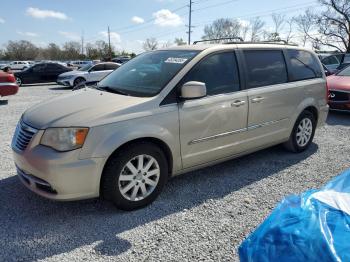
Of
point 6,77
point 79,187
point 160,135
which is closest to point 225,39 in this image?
point 160,135

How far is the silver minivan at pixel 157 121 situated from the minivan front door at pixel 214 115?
0.01 meters

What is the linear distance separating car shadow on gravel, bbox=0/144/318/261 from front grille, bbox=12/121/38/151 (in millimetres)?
654

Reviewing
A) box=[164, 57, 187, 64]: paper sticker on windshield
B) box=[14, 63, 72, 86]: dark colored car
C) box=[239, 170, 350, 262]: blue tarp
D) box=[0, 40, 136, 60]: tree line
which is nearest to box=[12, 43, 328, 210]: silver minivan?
box=[164, 57, 187, 64]: paper sticker on windshield

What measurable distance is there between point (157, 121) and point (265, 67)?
1978 millimetres

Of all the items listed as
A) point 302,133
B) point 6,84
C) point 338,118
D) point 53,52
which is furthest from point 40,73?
point 53,52

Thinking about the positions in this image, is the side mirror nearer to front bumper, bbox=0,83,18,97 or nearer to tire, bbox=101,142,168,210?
tire, bbox=101,142,168,210

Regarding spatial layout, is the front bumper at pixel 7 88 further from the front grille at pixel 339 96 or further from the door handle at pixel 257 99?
the front grille at pixel 339 96

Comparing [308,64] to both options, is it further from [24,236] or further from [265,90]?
[24,236]

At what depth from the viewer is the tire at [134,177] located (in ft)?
10.0

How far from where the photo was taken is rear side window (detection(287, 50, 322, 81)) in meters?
4.83

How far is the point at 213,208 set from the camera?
11.0 ft

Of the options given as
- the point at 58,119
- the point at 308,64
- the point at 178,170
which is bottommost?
the point at 178,170

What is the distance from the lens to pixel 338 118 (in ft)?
26.3

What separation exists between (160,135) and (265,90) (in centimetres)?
178
